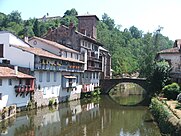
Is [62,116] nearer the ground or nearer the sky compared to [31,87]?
nearer the ground

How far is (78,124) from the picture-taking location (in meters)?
34.7

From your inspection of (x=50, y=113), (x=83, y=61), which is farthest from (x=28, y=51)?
(x=83, y=61)

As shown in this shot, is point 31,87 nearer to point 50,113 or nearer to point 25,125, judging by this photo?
point 50,113

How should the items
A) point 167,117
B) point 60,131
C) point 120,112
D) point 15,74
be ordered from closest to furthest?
point 167,117, point 60,131, point 15,74, point 120,112

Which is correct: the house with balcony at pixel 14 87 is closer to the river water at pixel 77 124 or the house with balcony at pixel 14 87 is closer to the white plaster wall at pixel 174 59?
the river water at pixel 77 124

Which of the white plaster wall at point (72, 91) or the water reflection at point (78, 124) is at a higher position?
the white plaster wall at point (72, 91)

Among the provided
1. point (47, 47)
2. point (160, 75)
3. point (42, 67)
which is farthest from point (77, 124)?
point (160, 75)

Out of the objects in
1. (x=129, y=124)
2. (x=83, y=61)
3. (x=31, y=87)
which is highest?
(x=83, y=61)

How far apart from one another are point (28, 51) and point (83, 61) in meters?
21.6

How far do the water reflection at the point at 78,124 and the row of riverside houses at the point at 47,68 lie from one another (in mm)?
3033

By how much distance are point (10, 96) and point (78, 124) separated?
9343 millimetres

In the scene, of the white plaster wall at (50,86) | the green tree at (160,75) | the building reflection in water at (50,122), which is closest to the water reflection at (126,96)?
the green tree at (160,75)

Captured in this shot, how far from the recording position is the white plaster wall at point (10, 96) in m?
36.2

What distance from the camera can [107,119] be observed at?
129ft
